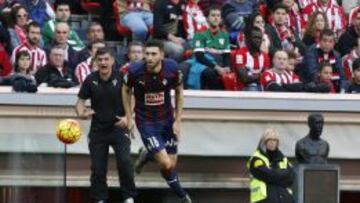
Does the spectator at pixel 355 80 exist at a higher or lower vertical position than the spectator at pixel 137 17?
lower

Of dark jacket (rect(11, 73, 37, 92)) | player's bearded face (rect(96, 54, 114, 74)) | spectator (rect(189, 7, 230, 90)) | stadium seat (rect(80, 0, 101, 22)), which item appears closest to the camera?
player's bearded face (rect(96, 54, 114, 74))

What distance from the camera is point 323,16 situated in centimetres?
1984

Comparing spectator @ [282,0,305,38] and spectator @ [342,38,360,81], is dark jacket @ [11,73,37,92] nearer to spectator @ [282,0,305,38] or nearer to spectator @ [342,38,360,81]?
spectator @ [342,38,360,81]

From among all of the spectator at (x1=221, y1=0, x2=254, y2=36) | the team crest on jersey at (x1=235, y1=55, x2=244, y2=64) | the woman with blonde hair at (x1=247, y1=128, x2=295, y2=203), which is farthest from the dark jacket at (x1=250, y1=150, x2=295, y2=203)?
the spectator at (x1=221, y1=0, x2=254, y2=36)

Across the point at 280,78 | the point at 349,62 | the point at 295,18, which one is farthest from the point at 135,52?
the point at 295,18

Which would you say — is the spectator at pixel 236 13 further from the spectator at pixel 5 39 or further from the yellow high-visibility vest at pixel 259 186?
the spectator at pixel 5 39

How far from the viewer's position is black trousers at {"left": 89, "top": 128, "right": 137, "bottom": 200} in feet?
52.1

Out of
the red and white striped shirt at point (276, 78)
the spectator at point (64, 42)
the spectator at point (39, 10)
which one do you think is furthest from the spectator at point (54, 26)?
the red and white striped shirt at point (276, 78)

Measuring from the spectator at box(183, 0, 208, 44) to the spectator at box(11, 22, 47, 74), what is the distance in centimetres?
213

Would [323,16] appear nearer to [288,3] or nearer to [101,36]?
[288,3]

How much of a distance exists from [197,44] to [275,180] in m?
2.52

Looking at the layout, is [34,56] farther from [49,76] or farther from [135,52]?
[135,52]

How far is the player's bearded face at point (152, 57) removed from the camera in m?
15.3

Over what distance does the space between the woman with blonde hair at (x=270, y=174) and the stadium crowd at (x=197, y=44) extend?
1.39 meters
